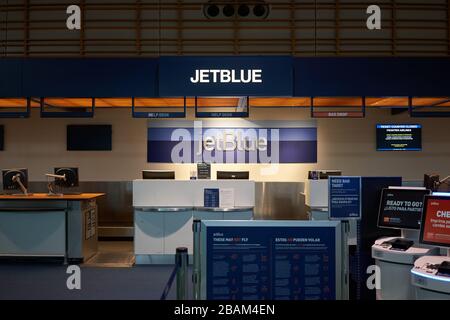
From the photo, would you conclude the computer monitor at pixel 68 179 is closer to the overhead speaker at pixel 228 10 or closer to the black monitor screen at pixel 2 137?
the black monitor screen at pixel 2 137

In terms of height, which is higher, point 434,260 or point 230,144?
point 230,144

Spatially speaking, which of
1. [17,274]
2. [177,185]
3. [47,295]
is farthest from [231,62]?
[17,274]

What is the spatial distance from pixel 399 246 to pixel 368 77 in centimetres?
304

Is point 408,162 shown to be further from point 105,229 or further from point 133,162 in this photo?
point 105,229

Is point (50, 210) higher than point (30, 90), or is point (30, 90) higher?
point (30, 90)

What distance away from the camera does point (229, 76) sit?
5836 millimetres

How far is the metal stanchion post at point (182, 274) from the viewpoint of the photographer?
181 cm

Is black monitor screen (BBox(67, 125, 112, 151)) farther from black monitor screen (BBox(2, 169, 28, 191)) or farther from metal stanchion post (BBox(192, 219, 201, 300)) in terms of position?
metal stanchion post (BBox(192, 219, 201, 300))

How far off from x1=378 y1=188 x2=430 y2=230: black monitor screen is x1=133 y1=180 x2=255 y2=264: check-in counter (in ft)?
9.23

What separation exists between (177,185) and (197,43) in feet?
10.7

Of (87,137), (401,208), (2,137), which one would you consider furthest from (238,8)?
(2,137)

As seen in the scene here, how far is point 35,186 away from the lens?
910 cm

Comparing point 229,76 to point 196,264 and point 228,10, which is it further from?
point 196,264

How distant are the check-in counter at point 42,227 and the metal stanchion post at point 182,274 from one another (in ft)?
17.2
